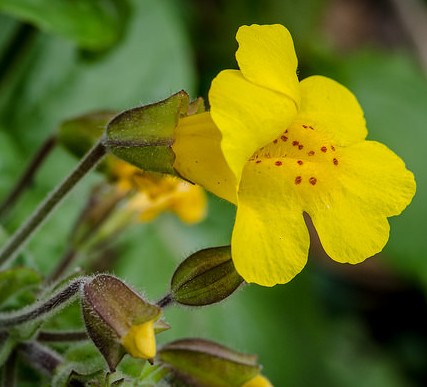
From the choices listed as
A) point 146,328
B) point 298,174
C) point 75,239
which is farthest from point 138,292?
point 75,239

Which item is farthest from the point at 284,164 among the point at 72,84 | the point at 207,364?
the point at 72,84

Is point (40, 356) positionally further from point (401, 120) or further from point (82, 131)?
point (401, 120)

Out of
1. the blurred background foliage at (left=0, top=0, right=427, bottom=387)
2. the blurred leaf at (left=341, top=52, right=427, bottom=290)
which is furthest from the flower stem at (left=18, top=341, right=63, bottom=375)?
the blurred leaf at (left=341, top=52, right=427, bottom=290)

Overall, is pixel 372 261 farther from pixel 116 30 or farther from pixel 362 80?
pixel 116 30

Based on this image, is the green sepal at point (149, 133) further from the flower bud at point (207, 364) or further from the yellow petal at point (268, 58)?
the flower bud at point (207, 364)

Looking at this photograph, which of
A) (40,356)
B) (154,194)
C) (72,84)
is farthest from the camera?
(72,84)

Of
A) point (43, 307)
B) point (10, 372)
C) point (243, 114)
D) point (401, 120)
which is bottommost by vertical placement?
point (401, 120)

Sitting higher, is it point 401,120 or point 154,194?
point 154,194
